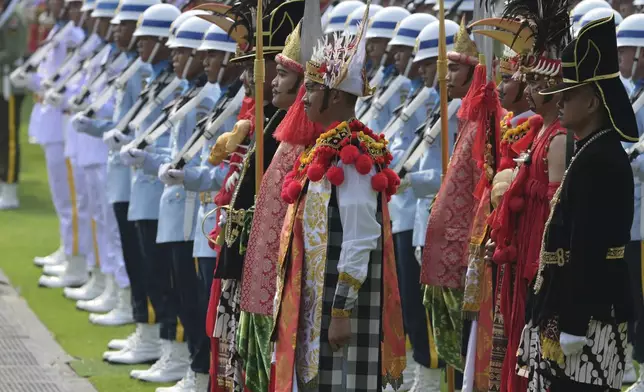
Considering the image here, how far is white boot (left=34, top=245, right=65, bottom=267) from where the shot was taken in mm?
14244

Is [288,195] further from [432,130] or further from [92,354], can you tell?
[92,354]

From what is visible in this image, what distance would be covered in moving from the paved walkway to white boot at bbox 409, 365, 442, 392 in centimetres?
212

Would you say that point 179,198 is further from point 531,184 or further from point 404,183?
point 531,184

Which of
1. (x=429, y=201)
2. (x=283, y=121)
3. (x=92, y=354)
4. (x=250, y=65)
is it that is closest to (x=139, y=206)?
(x=92, y=354)

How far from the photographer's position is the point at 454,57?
823 cm

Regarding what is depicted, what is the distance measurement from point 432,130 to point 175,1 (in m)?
4.34

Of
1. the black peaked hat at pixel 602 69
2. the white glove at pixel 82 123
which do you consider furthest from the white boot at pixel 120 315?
the black peaked hat at pixel 602 69

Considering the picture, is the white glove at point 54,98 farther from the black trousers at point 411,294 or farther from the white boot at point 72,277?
the black trousers at point 411,294

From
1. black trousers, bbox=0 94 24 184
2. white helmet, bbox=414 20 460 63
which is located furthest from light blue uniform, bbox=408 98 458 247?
black trousers, bbox=0 94 24 184

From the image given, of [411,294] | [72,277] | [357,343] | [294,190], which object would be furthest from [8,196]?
[357,343]

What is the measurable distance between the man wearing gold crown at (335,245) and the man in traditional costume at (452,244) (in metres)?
1.25

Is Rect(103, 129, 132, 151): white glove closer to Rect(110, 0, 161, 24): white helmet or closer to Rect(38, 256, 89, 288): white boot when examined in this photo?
Rect(110, 0, 161, 24): white helmet

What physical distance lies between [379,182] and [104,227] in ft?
21.3

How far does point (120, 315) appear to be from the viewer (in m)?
11.9
